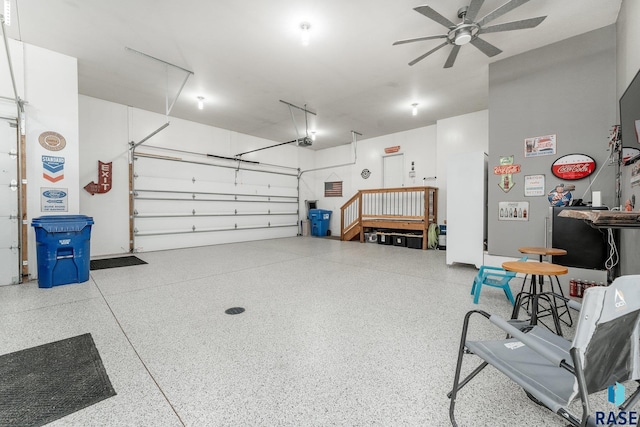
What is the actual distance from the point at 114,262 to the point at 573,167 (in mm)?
8075

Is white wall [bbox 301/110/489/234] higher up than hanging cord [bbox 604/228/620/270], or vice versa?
white wall [bbox 301/110/489/234]

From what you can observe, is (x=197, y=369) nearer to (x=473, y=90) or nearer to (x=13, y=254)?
(x=13, y=254)

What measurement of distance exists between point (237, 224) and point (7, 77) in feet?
18.5

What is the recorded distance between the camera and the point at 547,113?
4.03 meters

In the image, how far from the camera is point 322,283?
396 cm

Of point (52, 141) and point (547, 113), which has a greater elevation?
point (547, 113)

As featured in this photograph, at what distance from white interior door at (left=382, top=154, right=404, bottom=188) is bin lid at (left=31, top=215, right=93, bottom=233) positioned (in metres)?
7.79

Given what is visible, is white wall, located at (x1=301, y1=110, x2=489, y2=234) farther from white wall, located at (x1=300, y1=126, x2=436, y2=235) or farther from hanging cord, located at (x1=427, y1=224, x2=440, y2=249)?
hanging cord, located at (x1=427, y1=224, x2=440, y2=249)

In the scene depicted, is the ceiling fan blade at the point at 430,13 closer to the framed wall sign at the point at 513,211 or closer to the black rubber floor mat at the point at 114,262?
the framed wall sign at the point at 513,211

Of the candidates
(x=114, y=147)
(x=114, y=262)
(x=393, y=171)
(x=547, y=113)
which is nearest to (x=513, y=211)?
(x=547, y=113)

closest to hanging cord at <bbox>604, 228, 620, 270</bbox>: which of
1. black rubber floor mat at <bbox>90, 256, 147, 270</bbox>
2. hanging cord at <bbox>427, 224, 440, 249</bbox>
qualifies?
hanging cord at <bbox>427, 224, 440, 249</bbox>

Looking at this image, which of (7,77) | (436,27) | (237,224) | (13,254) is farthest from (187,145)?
(436,27)

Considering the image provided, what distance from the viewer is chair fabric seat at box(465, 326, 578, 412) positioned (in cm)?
105

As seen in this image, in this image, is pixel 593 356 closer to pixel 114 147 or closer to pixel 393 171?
pixel 114 147
